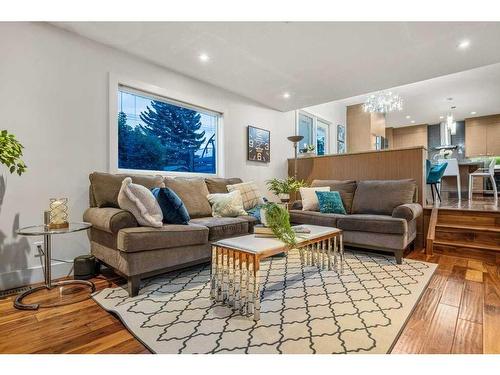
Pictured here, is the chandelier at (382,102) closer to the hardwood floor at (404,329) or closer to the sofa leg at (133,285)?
the hardwood floor at (404,329)

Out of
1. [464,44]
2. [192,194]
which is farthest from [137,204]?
[464,44]

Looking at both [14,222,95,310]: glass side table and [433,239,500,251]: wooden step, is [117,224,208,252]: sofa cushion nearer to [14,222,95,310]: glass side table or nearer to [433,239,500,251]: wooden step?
[14,222,95,310]: glass side table

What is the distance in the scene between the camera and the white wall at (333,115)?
21.7 ft

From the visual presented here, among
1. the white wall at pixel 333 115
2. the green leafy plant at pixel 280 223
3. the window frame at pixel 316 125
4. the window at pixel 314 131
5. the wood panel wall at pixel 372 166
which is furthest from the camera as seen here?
the white wall at pixel 333 115

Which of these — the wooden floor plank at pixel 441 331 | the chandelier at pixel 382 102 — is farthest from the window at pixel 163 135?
the chandelier at pixel 382 102

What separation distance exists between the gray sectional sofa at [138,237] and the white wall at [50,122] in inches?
11.4

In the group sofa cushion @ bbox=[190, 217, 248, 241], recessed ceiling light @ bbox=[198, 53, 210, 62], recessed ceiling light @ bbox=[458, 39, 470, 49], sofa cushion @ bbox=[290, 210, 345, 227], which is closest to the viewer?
sofa cushion @ bbox=[190, 217, 248, 241]

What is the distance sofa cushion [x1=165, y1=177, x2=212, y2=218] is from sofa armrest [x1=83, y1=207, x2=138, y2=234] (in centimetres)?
95

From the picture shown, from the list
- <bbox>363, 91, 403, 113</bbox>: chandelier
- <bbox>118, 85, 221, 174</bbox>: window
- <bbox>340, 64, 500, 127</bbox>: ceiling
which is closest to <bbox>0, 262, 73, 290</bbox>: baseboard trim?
<bbox>118, 85, 221, 174</bbox>: window

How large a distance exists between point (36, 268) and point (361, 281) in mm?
2965

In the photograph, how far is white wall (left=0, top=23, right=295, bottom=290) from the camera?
2.36 m
